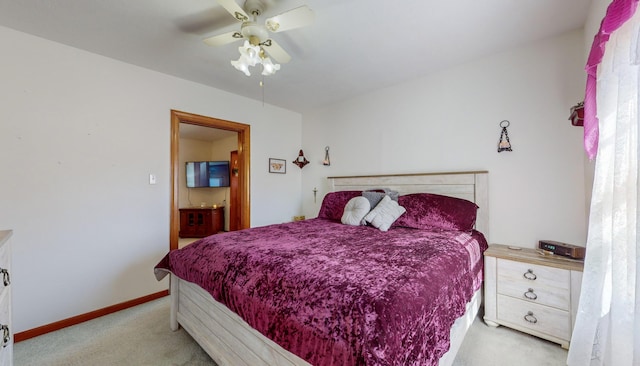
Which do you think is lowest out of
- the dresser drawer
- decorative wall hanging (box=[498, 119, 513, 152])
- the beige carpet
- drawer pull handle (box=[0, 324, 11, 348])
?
the beige carpet

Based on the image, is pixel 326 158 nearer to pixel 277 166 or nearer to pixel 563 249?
pixel 277 166

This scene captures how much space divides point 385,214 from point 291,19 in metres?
1.76

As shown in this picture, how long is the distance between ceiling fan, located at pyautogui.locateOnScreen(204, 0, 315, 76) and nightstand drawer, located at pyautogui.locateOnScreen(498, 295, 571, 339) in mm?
2498

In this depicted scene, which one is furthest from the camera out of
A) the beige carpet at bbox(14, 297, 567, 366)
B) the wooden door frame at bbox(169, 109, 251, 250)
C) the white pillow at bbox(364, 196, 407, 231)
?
the wooden door frame at bbox(169, 109, 251, 250)

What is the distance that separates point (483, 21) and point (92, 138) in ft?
11.4

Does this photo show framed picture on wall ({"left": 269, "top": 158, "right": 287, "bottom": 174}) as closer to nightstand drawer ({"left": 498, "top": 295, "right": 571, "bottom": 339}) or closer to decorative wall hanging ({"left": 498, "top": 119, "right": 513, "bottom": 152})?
decorative wall hanging ({"left": 498, "top": 119, "right": 513, "bottom": 152})

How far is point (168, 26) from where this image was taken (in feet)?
6.18

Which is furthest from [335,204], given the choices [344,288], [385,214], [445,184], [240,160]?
[344,288]

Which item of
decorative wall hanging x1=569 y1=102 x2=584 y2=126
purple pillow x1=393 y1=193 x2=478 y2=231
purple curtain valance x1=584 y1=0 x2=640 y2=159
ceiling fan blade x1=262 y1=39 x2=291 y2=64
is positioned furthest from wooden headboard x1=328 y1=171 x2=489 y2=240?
ceiling fan blade x1=262 y1=39 x2=291 y2=64

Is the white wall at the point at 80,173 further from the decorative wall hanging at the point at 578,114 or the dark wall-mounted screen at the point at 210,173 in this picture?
the decorative wall hanging at the point at 578,114

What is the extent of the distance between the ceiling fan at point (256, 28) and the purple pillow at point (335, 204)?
5.41 ft

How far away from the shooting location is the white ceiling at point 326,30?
66.2 inches

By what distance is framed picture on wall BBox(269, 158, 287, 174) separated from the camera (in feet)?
12.3

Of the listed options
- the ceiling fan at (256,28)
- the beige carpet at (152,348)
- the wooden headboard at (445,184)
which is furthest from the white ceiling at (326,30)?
the beige carpet at (152,348)
